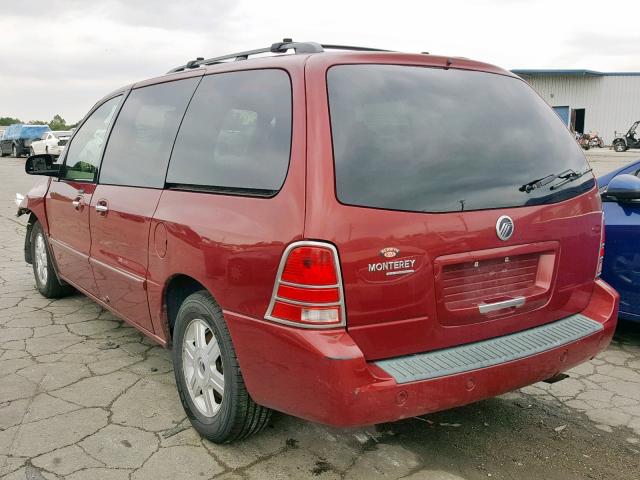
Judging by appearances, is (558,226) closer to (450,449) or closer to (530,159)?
(530,159)

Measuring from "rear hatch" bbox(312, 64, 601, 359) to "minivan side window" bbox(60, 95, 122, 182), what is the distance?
88.6 inches

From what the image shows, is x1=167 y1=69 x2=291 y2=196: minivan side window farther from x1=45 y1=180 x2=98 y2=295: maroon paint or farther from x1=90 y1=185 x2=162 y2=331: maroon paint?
x1=45 y1=180 x2=98 y2=295: maroon paint

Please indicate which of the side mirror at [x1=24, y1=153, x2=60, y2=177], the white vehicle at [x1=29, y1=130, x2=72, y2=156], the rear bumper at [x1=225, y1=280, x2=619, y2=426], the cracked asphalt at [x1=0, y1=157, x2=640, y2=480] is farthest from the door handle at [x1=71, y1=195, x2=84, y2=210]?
the white vehicle at [x1=29, y1=130, x2=72, y2=156]

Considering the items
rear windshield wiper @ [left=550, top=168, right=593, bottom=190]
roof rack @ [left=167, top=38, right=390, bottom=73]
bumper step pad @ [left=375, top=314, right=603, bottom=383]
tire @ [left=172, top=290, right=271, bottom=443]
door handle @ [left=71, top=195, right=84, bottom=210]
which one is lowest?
tire @ [left=172, top=290, right=271, bottom=443]

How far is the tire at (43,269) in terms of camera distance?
5.24 m

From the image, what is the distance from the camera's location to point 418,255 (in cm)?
229

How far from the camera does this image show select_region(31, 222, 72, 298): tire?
17.2 ft

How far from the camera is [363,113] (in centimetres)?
239

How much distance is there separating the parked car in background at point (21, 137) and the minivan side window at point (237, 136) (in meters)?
36.1

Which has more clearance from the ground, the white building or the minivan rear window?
the white building

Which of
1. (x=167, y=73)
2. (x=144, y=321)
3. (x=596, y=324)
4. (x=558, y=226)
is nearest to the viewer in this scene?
(x=558, y=226)

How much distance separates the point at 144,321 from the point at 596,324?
2396 millimetres

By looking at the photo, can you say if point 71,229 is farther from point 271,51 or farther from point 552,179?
point 552,179

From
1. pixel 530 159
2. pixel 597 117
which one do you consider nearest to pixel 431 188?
pixel 530 159
